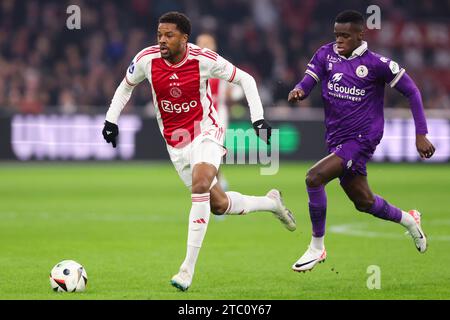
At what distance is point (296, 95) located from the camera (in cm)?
829

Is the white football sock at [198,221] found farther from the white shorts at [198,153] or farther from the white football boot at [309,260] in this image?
the white football boot at [309,260]

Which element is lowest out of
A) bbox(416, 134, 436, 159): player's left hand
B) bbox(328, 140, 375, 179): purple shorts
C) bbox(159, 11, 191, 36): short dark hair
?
bbox(328, 140, 375, 179): purple shorts

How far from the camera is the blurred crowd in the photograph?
72.3ft

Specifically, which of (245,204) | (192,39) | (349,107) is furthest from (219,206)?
(192,39)

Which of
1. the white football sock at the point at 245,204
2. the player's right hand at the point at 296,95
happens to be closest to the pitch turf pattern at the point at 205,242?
the white football sock at the point at 245,204

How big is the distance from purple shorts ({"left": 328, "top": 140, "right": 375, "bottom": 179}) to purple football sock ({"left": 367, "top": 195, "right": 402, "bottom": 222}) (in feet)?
1.02

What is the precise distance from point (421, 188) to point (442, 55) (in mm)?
9387

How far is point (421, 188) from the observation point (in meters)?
17.1

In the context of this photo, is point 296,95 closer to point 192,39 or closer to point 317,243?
→ point 317,243

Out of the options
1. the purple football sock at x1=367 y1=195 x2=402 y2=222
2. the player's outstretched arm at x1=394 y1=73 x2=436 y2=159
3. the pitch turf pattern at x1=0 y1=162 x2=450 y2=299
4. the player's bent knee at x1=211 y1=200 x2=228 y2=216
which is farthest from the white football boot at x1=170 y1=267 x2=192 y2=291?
the player's outstretched arm at x1=394 y1=73 x2=436 y2=159

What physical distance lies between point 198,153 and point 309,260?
4.31 ft

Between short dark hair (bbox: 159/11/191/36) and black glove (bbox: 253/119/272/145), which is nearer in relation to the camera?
black glove (bbox: 253/119/272/145)

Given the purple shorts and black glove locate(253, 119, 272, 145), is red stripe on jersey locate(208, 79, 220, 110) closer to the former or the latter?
the purple shorts

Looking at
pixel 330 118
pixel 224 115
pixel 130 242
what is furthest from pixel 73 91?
pixel 330 118
